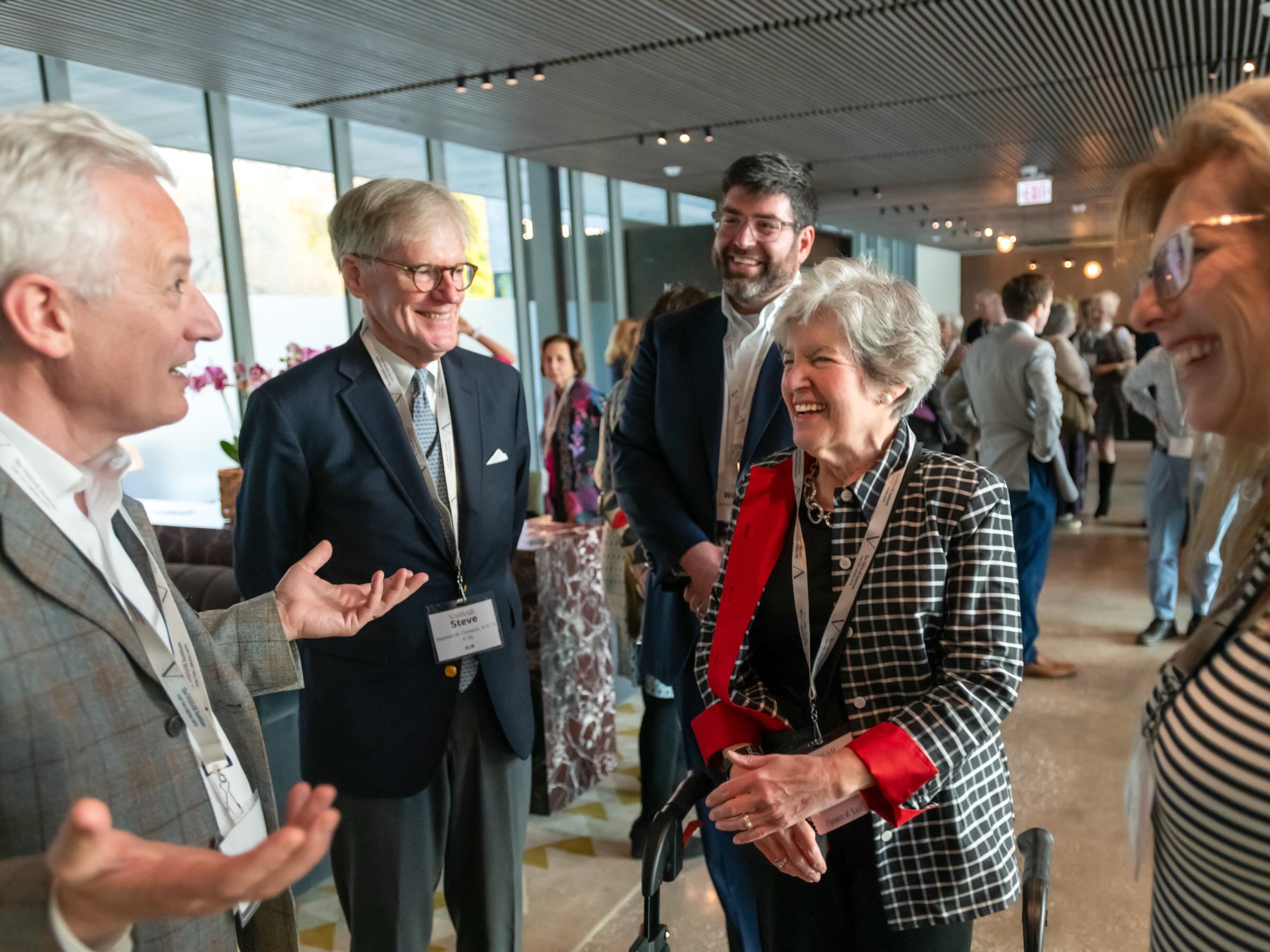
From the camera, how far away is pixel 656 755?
10.6 ft

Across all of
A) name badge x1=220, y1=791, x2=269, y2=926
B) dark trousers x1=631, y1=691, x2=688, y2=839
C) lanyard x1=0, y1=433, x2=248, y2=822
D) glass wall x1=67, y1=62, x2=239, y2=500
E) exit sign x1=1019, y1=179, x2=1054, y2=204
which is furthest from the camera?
exit sign x1=1019, y1=179, x2=1054, y2=204

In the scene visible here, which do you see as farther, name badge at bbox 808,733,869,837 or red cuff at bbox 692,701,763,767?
red cuff at bbox 692,701,763,767

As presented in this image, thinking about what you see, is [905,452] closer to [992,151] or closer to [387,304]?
[387,304]

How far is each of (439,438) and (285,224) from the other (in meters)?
6.09

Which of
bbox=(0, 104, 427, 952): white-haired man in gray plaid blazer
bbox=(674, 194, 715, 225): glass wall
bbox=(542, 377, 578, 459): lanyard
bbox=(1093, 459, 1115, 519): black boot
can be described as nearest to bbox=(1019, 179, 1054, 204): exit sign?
bbox=(674, 194, 715, 225): glass wall

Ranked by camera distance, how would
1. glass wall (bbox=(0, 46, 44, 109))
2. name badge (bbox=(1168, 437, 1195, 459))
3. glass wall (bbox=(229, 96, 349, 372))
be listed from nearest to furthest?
name badge (bbox=(1168, 437, 1195, 459)) → glass wall (bbox=(0, 46, 44, 109)) → glass wall (bbox=(229, 96, 349, 372))

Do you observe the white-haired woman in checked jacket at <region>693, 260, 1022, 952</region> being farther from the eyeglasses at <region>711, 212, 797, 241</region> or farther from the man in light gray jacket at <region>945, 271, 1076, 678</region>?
the man in light gray jacket at <region>945, 271, 1076, 678</region>

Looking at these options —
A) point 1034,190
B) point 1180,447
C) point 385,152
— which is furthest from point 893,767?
point 1034,190

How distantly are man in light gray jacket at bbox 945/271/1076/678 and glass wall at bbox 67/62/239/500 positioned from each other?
4.86 meters

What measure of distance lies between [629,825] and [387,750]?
1827mm

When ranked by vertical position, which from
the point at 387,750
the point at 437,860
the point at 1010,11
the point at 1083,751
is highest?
the point at 1010,11

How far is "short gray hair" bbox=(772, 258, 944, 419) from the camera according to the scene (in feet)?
5.34

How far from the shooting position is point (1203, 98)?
1.00m

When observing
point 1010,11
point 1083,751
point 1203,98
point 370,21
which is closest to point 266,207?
point 370,21
